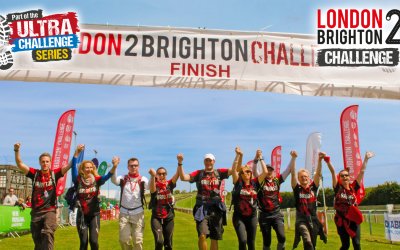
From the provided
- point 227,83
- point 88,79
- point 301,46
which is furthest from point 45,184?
point 301,46

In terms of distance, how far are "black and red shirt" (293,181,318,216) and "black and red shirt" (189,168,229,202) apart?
65.1 inches

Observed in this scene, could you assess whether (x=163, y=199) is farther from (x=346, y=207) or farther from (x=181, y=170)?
(x=346, y=207)

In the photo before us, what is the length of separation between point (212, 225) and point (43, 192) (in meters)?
3.38

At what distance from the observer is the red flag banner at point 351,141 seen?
20891 mm

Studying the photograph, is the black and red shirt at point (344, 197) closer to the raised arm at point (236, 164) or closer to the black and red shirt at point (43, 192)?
the raised arm at point (236, 164)

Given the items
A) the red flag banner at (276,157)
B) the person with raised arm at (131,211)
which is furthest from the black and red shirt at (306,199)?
the red flag banner at (276,157)

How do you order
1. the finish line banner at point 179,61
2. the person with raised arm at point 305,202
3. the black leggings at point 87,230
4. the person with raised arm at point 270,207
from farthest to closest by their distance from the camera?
1. the person with raised arm at point 305,202
2. the person with raised arm at point 270,207
3. the black leggings at point 87,230
4. the finish line banner at point 179,61

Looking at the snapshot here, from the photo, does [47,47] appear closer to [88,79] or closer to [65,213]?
[88,79]

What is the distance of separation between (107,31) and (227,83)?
2.30 metres

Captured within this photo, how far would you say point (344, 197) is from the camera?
10570 millimetres

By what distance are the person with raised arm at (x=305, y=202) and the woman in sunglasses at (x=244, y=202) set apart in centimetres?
91

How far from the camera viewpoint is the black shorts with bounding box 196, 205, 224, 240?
10.1m

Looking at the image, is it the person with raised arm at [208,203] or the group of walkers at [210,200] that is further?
the person with raised arm at [208,203]

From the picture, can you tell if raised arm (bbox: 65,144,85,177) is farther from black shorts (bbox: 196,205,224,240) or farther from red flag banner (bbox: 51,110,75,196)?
red flag banner (bbox: 51,110,75,196)
